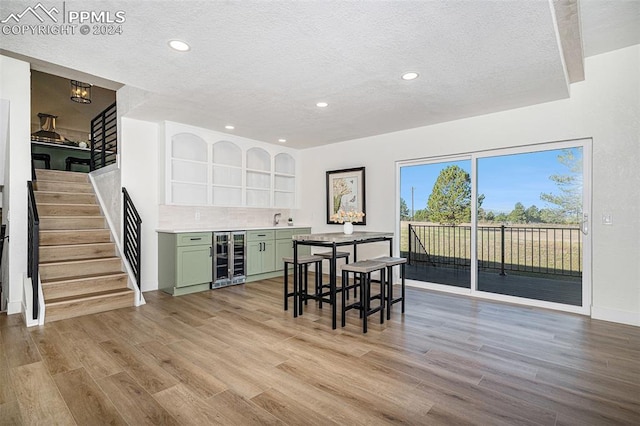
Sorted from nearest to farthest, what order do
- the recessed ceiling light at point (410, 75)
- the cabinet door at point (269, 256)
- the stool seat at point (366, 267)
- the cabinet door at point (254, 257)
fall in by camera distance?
the recessed ceiling light at point (410, 75), the stool seat at point (366, 267), the cabinet door at point (254, 257), the cabinet door at point (269, 256)

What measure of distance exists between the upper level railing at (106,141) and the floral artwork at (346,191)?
361cm

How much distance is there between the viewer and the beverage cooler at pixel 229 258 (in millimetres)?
5117

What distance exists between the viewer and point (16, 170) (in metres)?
3.88

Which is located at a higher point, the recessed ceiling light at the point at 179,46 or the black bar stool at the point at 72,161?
the recessed ceiling light at the point at 179,46

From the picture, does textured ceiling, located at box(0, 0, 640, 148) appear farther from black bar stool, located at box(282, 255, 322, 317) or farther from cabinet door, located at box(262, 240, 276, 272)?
cabinet door, located at box(262, 240, 276, 272)

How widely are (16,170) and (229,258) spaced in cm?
286

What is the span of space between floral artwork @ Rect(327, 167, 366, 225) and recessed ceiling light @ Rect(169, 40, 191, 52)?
3514 mm

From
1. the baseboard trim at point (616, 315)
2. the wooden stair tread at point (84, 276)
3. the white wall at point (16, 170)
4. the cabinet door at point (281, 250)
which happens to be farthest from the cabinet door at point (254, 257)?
the baseboard trim at point (616, 315)

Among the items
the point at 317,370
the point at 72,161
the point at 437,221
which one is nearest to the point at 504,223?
the point at 437,221

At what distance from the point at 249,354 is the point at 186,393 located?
66cm

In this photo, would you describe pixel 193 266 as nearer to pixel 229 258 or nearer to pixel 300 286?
pixel 229 258

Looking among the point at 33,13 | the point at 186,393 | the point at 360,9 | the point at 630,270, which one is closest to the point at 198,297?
the point at 186,393

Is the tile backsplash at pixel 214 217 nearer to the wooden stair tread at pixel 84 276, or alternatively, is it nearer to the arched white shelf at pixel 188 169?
the arched white shelf at pixel 188 169

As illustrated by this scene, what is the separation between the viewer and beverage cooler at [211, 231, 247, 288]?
512 centimetres
